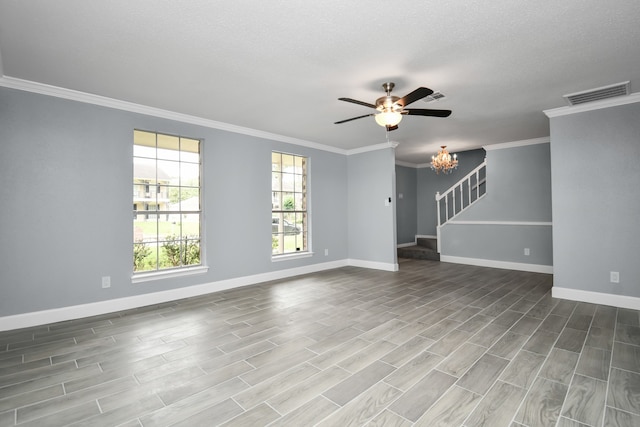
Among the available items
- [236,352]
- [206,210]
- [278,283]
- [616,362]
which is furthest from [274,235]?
[616,362]

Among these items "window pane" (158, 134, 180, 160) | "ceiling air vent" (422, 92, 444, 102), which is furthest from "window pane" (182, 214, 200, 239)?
"ceiling air vent" (422, 92, 444, 102)

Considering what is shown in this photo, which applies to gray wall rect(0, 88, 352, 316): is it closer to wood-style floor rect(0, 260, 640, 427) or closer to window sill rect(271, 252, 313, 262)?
wood-style floor rect(0, 260, 640, 427)

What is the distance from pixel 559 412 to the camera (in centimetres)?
187

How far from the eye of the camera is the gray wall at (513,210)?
6.19 m

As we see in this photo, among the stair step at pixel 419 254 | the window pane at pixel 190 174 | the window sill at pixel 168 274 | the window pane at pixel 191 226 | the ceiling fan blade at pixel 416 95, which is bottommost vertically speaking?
the stair step at pixel 419 254

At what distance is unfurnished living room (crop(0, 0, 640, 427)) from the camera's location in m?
2.12

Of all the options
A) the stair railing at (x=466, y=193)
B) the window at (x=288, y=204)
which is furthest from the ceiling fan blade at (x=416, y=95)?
the stair railing at (x=466, y=193)

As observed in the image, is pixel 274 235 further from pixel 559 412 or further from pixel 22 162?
pixel 559 412

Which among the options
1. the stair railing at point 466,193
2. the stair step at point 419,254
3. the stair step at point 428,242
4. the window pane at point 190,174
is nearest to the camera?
the window pane at point 190,174

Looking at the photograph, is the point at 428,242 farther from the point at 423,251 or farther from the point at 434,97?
the point at 434,97

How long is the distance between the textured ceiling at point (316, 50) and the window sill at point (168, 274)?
2.28 meters

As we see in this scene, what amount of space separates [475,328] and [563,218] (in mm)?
2385

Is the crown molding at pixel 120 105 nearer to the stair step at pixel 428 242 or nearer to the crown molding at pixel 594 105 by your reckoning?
the crown molding at pixel 594 105

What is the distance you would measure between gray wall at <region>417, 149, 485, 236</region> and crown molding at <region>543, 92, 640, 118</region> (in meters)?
4.36
